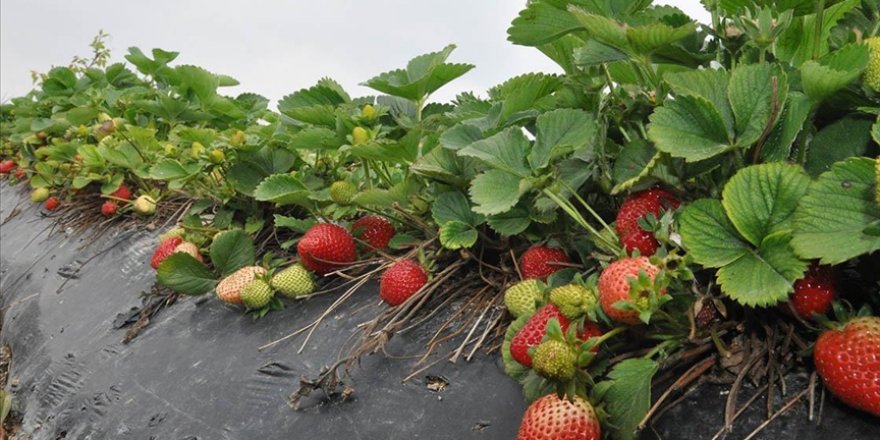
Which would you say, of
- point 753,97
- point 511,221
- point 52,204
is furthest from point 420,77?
point 52,204

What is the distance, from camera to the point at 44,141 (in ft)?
14.8

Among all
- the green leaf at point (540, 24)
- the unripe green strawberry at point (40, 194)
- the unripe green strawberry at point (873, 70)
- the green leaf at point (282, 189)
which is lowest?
the unripe green strawberry at point (873, 70)

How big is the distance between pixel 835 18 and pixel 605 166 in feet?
1.42

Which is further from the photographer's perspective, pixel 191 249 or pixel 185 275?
pixel 191 249

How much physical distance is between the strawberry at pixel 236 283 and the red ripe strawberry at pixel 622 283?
3.57 ft

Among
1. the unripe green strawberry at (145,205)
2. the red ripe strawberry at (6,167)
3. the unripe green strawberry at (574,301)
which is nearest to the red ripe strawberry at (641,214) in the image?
the unripe green strawberry at (574,301)

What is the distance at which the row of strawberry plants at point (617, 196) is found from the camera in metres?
0.93

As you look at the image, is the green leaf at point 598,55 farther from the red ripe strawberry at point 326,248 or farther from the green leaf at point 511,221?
the red ripe strawberry at point 326,248

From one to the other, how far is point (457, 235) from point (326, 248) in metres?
0.42

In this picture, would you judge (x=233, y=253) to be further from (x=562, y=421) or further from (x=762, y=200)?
(x=762, y=200)

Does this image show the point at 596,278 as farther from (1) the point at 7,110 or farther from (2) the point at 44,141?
(1) the point at 7,110

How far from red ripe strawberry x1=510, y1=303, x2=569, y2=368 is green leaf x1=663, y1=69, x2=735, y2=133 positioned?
1.23 feet

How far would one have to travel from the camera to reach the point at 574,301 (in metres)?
1.00

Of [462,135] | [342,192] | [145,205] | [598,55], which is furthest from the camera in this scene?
[145,205]
